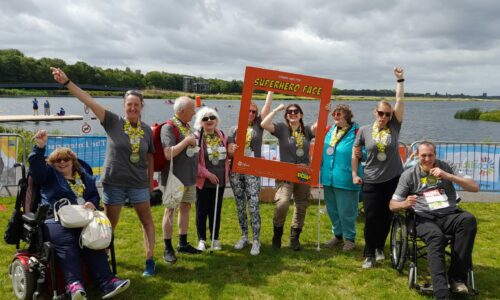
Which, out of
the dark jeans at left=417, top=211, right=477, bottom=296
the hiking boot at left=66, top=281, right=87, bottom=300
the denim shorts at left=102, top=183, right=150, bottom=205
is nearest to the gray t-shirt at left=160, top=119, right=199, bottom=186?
the denim shorts at left=102, top=183, right=150, bottom=205

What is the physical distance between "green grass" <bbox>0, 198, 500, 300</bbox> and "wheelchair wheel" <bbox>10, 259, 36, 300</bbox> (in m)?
0.25

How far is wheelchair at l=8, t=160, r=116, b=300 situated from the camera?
11.6ft

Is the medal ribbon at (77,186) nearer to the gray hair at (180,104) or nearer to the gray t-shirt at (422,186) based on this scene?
the gray hair at (180,104)

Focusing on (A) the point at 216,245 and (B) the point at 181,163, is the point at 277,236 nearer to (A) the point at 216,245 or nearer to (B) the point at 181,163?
(A) the point at 216,245

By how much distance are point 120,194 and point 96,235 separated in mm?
628

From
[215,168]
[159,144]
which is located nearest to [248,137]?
[215,168]

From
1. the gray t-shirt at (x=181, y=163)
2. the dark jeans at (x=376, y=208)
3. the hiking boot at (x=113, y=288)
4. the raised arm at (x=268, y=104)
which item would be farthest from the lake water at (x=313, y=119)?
the hiking boot at (x=113, y=288)

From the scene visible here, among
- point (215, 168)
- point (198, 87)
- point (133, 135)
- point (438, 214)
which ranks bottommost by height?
point (438, 214)

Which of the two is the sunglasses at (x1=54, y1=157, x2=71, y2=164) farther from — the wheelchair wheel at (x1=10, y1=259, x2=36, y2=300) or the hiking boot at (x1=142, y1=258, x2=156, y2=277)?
the hiking boot at (x1=142, y1=258, x2=156, y2=277)

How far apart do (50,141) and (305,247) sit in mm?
6437

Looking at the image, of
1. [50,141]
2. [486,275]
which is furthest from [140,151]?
[50,141]

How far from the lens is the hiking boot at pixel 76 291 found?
337 cm

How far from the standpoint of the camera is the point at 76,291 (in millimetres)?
3387

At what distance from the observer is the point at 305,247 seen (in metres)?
5.79
